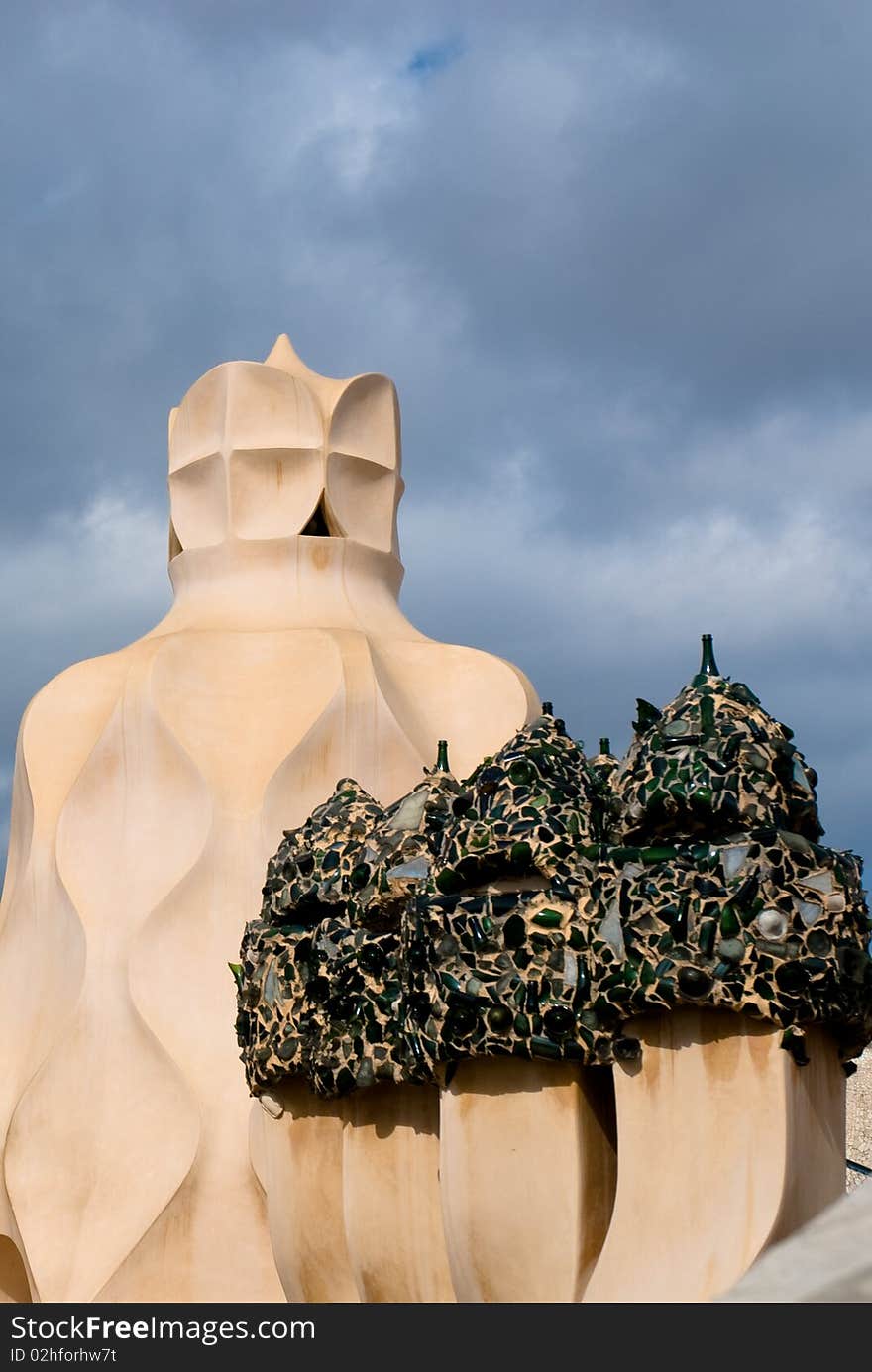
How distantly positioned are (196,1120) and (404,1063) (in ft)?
13.6

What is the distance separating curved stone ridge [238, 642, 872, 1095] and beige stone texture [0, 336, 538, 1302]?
8.74 ft

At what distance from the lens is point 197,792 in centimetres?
1305

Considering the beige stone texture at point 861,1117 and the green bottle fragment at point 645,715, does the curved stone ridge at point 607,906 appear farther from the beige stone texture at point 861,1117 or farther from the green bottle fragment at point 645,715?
the beige stone texture at point 861,1117

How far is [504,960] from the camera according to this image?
748 centimetres

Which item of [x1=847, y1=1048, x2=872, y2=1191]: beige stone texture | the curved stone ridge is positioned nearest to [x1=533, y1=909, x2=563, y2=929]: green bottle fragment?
the curved stone ridge

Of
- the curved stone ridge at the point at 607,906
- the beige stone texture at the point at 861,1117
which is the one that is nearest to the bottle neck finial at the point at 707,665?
the curved stone ridge at the point at 607,906

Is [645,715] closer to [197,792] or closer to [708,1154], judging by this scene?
[708,1154]

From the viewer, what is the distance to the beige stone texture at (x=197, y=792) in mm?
11961

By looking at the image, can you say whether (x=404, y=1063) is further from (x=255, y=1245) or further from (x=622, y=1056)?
(x=255, y=1245)

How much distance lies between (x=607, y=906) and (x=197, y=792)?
6.39 meters

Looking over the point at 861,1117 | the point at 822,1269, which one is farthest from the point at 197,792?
the point at 861,1117

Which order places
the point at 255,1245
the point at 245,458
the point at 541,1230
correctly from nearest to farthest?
the point at 541,1230 → the point at 255,1245 → the point at 245,458

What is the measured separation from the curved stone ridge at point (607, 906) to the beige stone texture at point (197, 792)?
266cm

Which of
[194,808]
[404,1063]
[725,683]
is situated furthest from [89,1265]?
[725,683]
